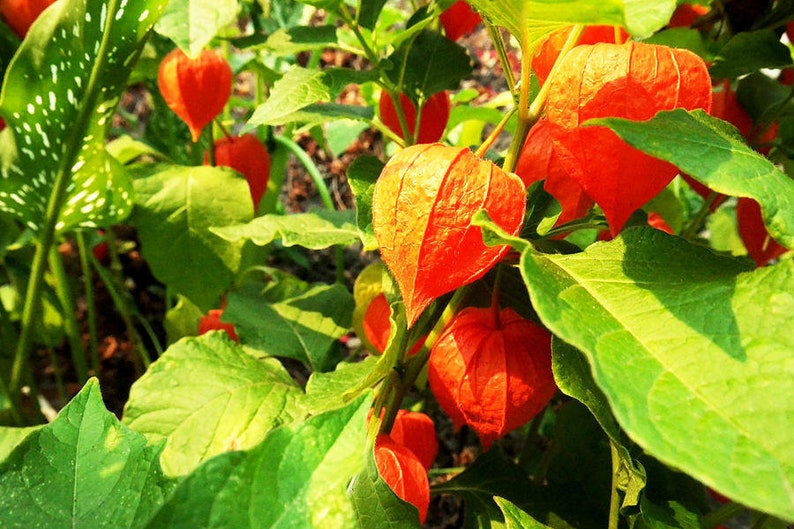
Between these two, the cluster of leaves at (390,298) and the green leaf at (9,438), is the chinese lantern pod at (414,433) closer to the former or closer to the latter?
the cluster of leaves at (390,298)

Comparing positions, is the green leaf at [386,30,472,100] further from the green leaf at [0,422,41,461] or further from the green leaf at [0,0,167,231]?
the green leaf at [0,422,41,461]

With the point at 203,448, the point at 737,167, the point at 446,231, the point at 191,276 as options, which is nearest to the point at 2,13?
the point at 191,276

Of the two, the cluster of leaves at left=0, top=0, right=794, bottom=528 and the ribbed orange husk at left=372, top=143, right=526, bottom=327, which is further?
the ribbed orange husk at left=372, top=143, right=526, bottom=327

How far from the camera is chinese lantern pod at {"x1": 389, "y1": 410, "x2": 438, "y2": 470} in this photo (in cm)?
73

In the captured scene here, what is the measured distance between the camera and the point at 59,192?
904 millimetres

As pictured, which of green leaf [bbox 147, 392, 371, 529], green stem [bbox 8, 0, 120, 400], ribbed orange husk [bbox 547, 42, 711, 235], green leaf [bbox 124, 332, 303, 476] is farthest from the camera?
→ green stem [bbox 8, 0, 120, 400]

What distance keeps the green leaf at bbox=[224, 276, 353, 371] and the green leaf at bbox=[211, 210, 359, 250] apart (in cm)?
13

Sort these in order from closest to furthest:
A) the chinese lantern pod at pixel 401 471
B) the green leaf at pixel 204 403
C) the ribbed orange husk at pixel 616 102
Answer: the ribbed orange husk at pixel 616 102 → the chinese lantern pod at pixel 401 471 → the green leaf at pixel 204 403

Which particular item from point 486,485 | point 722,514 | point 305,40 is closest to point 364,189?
point 305,40

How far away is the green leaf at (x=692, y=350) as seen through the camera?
1.07 feet

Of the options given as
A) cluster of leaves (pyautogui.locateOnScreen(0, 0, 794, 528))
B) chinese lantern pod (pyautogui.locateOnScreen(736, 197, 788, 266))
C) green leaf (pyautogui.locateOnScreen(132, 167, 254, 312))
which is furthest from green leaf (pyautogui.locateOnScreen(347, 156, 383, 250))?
chinese lantern pod (pyautogui.locateOnScreen(736, 197, 788, 266))

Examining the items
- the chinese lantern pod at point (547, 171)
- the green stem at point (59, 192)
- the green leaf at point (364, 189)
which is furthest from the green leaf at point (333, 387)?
the green stem at point (59, 192)

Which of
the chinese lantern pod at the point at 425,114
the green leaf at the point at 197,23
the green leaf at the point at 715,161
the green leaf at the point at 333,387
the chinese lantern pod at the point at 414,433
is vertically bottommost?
the chinese lantern pod at the point at 414,433

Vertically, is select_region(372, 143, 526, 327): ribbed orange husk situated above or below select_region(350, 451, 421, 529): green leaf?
above
